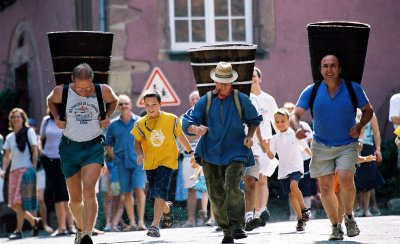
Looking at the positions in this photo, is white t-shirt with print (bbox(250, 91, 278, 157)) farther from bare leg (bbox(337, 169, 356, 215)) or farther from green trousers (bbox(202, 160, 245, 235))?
bare leg (bbox(337, 169, 356, 215))

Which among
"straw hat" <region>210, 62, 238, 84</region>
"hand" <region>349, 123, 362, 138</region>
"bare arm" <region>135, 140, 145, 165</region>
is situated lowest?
"bare arm" <region>135, 140, 145, 165</region>

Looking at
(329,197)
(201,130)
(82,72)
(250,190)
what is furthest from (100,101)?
(250,190)

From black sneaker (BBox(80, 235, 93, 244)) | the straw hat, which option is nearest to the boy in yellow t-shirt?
the straw hat

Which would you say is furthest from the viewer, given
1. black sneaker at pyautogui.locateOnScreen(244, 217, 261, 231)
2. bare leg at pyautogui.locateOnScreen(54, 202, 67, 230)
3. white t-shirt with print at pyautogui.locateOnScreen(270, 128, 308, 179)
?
bare leg at pyautogui.locateOnScreen(54, 202, 67, 230)

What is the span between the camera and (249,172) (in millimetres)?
15562

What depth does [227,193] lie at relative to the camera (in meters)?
13.2

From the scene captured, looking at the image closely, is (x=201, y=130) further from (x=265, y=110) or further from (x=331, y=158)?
(x=265, y=110)

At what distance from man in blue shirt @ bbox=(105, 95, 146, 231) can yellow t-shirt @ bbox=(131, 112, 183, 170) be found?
3.13 m

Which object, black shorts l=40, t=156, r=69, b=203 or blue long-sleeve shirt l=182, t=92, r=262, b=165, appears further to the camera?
black shorts l=40, t=156, r=69, b=203

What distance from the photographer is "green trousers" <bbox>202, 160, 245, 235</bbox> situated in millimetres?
13211

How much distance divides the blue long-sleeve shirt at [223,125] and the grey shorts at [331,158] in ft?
2.09

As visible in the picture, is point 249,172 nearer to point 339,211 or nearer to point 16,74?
point 339,211

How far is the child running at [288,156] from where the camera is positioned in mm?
16141

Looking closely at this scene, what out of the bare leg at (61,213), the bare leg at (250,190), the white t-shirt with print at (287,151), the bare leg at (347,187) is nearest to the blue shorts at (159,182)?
the bare leg at (250,190)
